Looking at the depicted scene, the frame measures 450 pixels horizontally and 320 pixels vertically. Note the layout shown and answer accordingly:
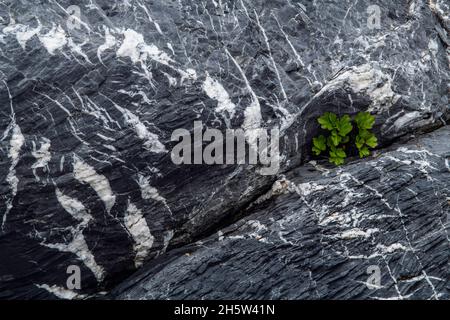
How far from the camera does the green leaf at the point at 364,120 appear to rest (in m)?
6.30

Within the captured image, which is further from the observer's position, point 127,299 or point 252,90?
point 252,90

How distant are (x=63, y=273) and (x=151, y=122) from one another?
209 centimetres

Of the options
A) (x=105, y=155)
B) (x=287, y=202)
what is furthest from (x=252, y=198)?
(x=105, y=155)

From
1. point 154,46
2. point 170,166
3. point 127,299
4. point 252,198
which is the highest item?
point 154,46

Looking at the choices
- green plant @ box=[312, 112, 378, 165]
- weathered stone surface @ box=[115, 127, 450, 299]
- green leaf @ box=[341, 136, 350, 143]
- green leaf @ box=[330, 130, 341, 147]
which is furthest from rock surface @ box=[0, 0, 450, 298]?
green leaf @ box=[341, 136, 350, 143]

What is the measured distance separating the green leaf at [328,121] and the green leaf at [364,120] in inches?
12.7

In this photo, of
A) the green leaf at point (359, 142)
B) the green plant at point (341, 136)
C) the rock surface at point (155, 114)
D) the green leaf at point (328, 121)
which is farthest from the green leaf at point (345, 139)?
the rock surface at point (155, 114)

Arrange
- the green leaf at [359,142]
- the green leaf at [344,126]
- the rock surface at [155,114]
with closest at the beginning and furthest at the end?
the rock surface at [155,114] → the green leaf at [344,126] → the green leaf at [359,142]

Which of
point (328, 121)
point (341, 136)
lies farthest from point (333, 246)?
point (328, 121)

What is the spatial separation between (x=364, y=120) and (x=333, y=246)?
5.70 feet

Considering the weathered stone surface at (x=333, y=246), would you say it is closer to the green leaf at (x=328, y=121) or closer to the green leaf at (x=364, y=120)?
the green leaf at (x=364, y=120)

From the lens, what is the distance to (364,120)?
6.32 meters

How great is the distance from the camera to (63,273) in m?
5.75

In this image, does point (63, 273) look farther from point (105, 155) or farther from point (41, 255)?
point (105, 155)
